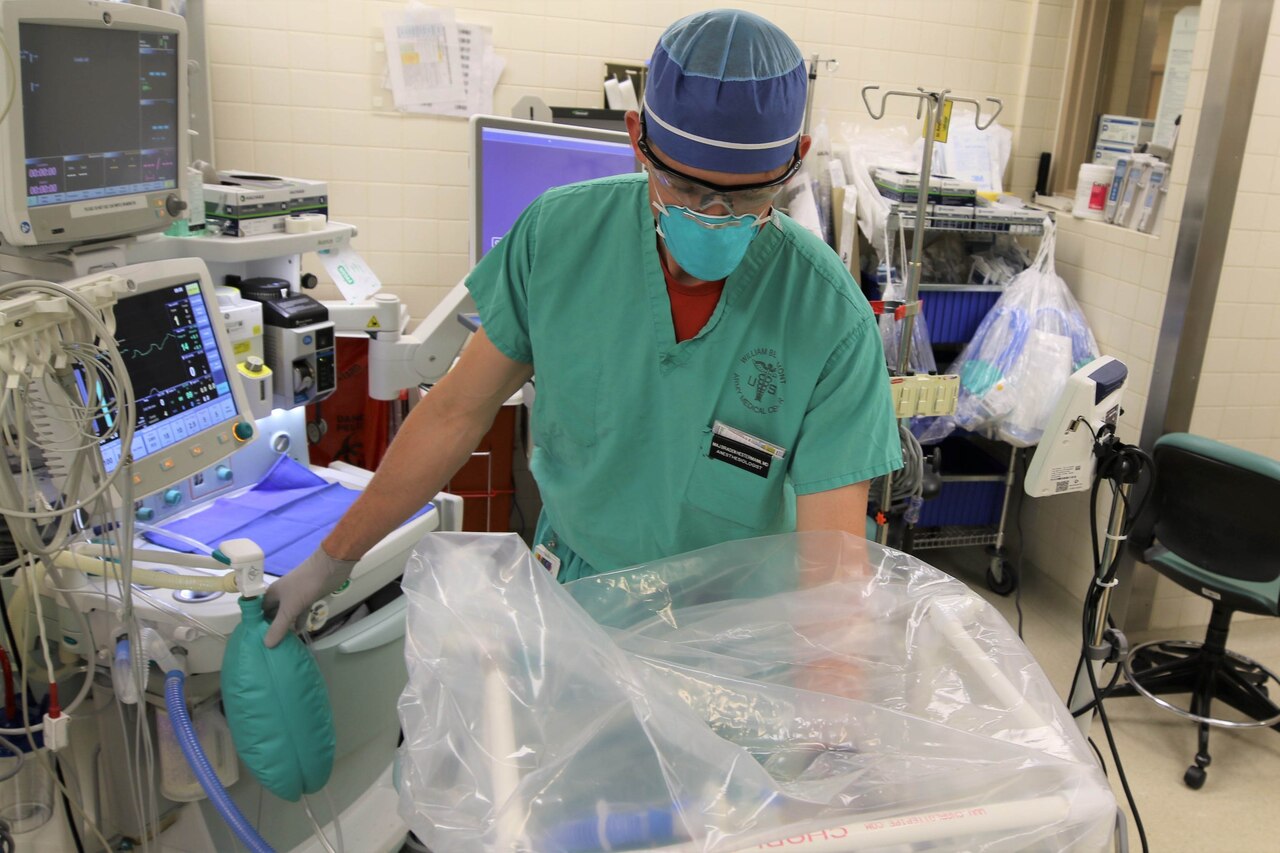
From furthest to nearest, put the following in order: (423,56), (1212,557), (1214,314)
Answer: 1. (423,56)
2. (1214,314)
3. (1212,557)

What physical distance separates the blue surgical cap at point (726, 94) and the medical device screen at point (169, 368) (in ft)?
3.11

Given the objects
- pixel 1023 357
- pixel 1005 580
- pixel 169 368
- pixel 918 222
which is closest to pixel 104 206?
pixel 169 368

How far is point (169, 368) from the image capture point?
5.58 feet

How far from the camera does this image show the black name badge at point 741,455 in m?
1.33

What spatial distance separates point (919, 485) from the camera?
9.65 feet

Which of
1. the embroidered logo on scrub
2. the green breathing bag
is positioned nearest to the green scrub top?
the embroidered logo on scrub

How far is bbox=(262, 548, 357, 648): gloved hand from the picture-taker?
1.33 m

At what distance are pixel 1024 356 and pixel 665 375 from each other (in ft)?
7.29

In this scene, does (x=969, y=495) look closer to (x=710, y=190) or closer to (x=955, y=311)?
(x=955, y=311)

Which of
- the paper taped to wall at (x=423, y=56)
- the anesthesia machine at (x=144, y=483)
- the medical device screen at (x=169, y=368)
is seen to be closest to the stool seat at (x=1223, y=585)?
the anesthesia machine at (x=144, y=483)

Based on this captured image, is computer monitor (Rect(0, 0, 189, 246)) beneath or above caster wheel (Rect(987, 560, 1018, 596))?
above

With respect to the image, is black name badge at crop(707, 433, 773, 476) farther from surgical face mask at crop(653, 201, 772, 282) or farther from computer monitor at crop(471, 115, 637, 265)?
computer monitor at crop(471, 115, 637, 265)

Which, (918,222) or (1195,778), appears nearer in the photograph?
(1195,778)

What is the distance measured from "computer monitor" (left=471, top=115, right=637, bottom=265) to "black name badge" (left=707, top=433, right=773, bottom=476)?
173 cm
